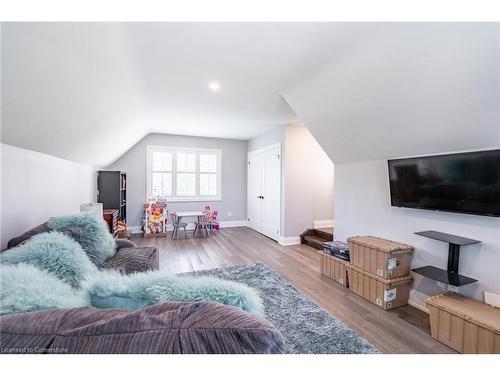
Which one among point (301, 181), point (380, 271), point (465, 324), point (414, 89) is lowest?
point (465, 324)

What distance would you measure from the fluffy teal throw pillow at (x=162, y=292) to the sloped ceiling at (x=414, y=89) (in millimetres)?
1918

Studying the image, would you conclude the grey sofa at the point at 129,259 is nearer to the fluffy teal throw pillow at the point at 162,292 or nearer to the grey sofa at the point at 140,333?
the fluffy teal throw pillow at the point at 162,292

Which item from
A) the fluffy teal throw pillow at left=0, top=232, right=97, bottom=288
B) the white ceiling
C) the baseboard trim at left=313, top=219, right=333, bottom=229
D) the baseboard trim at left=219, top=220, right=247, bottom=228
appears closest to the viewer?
the fluffy teal throw pillow at left=0, top=232, right=97, bottom=288

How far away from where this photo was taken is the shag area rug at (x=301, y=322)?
1.65 meters

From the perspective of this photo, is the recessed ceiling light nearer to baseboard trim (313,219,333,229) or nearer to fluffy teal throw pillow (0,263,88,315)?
fluffy teal throw pillow (0,263,88,315)

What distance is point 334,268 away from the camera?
113 inches

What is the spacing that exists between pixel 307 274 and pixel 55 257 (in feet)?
8.86

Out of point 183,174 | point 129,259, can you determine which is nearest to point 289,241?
point 129,259

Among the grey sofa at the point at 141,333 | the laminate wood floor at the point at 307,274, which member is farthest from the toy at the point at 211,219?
the grey sofa at the point at 141,333

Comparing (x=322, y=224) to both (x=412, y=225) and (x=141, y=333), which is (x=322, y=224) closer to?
(x=412, y=225)

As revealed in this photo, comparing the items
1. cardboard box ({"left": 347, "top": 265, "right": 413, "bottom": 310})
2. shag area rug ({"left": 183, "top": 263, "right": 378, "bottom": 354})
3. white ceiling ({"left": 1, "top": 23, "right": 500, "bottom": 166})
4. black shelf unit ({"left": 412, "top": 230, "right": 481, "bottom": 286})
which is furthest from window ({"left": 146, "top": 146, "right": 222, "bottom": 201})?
black shelf unit ({"left": 412, "top": 230, "right": 481, "bottom": 286})

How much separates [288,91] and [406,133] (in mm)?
1351

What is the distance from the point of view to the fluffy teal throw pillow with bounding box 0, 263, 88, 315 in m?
0.68

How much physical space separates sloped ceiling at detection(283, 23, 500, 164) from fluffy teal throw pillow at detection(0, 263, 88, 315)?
231 cm
